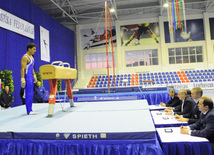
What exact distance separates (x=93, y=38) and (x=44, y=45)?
5442 mm

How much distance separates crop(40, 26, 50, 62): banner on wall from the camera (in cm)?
961

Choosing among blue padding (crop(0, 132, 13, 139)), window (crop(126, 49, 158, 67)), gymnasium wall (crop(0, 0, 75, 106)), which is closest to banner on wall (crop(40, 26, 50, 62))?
gymnasium wall (crop(0, 0, 75, 106))

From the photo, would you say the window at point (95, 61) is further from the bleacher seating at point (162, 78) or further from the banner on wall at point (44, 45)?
the banner on wall at point (44, 45)

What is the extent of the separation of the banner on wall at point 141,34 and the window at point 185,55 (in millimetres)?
1730

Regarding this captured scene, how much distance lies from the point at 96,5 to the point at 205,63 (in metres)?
9.61

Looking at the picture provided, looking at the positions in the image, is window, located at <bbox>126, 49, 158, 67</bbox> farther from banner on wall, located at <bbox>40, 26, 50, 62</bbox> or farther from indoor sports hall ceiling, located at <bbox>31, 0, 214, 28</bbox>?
banner on wall, located at <bbox>40, 26, 50, 62</bbox>

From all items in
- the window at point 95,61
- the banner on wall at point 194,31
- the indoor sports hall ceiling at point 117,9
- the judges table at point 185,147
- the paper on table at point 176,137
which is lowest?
the judges table at point 185,147

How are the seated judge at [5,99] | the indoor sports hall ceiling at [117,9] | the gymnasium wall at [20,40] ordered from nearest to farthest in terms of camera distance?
the seated judge at [5,99] → the gymnasium wall at [20,40] → the indoor sports hall ceiling at [117,9]

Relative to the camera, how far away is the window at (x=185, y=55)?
44.7 feet

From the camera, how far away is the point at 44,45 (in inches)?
390

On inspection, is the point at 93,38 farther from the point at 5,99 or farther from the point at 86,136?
the point at 86,136

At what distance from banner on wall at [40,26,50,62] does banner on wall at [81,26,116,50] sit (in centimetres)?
463

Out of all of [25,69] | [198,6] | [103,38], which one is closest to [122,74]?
[103,38]

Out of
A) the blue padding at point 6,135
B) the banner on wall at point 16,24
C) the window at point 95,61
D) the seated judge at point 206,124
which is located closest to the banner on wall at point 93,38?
the window at point 95,61
